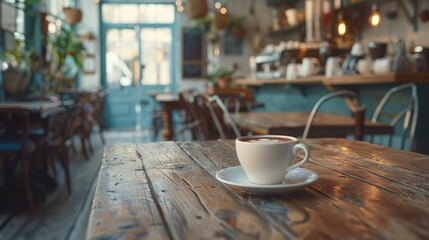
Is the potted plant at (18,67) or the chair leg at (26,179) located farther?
the potted plant at (18,67)

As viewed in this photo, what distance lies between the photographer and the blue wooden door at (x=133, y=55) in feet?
32.0

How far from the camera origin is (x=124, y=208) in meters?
0.71

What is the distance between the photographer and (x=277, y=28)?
8695 millimetres

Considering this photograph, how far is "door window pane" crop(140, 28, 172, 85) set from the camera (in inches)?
388

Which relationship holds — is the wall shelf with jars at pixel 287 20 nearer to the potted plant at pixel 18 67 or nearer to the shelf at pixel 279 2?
the shelf at pixel 279 2

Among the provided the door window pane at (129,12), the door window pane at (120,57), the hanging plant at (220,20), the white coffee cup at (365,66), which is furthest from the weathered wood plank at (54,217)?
the door window pane at (129,12)

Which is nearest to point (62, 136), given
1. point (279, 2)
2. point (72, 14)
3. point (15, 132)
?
point (15, 132)

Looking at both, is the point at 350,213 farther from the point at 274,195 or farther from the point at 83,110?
the point at 83,110

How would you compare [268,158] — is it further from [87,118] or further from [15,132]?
[87,118]

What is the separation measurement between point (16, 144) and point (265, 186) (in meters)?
3.10

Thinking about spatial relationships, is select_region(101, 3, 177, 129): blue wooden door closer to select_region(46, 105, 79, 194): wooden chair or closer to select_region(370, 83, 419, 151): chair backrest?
select_region(46, 105, 79, 194): wooden chair

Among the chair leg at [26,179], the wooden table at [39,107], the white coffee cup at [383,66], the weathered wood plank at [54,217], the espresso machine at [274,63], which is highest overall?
the espresso machine at [274,63]

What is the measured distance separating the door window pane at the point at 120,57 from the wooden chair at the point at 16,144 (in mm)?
5949

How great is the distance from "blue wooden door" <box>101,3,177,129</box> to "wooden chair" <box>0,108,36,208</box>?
572 centimetres
